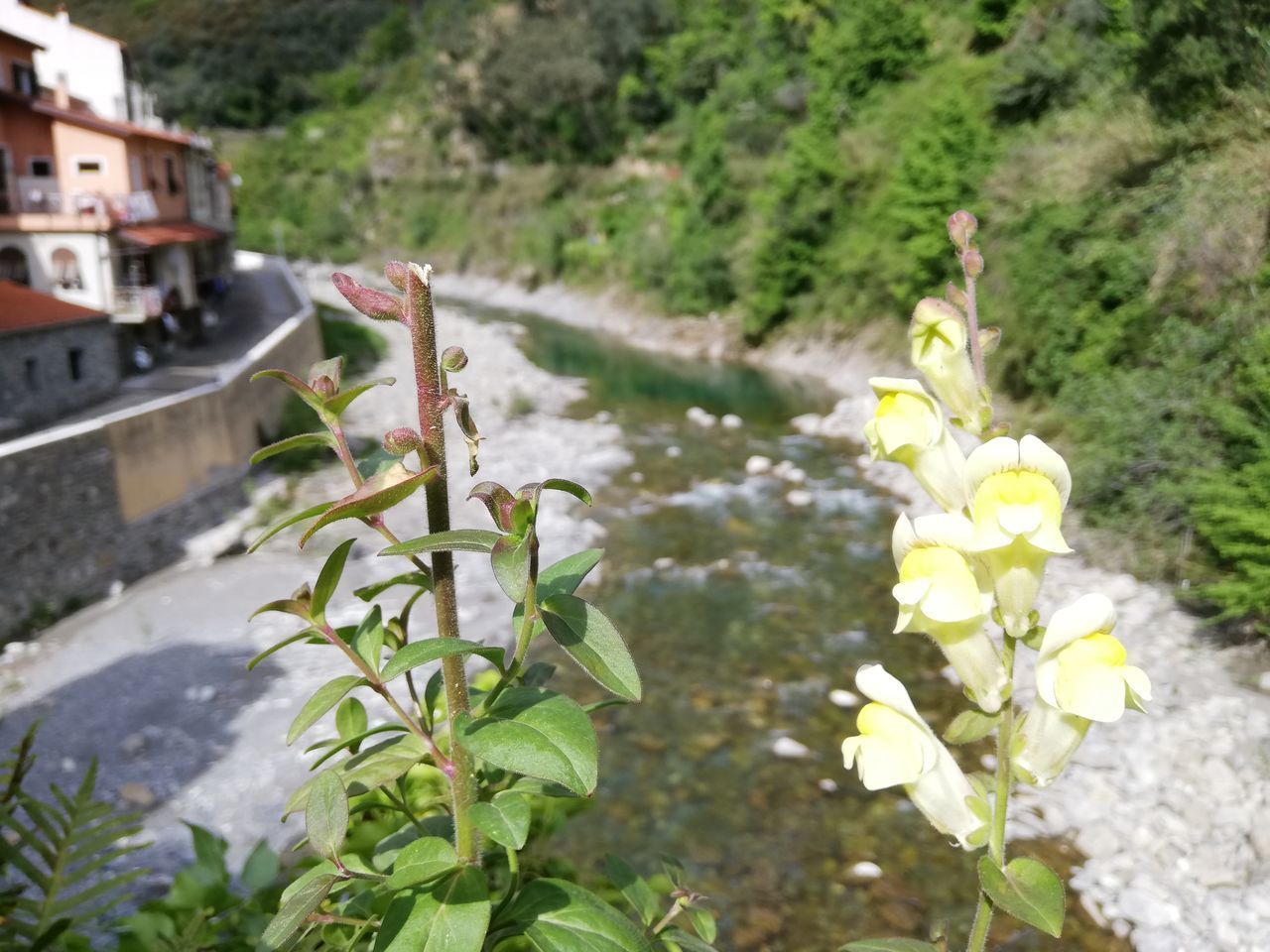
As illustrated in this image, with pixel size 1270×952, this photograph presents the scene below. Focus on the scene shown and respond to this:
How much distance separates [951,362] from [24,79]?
16448 millimetres

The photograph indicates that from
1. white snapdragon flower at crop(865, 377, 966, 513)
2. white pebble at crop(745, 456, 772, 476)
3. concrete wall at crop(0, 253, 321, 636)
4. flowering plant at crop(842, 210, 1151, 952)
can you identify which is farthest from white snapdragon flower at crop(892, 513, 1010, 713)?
white pebble at crop(745, 456, 772, 476)

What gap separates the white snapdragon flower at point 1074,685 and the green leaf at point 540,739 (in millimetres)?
458

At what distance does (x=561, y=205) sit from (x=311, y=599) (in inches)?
1249

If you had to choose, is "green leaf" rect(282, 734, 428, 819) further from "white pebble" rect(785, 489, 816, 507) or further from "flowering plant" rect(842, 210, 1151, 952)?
"white pebble" rect(785, 489, 816, 507)

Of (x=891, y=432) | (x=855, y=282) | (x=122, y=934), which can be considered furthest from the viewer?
(x=855, y=282)

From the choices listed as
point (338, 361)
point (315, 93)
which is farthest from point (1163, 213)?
point (315, 93)

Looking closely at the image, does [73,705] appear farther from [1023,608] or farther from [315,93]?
[315,93]

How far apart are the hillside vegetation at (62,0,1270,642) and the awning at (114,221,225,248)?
10552 millimetres

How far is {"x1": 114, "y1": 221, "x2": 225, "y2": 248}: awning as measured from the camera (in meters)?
13.7

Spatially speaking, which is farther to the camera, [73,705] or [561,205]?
[561,205]

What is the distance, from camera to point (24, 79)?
535 inches

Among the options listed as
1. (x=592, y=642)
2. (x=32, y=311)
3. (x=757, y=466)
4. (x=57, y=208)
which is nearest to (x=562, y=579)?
(x=592, y=642)

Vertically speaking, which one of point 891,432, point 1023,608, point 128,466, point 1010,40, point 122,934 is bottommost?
point 128,466

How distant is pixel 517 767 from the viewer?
0.90m
